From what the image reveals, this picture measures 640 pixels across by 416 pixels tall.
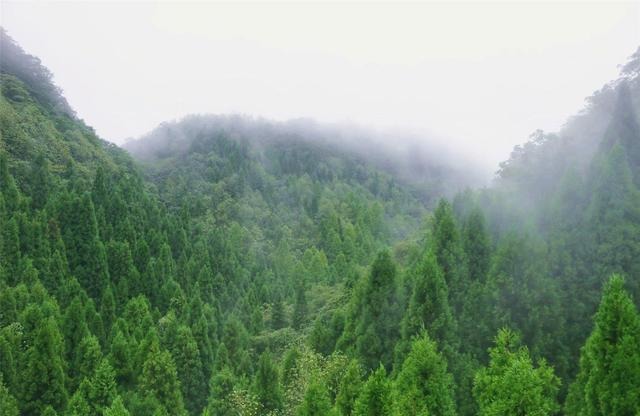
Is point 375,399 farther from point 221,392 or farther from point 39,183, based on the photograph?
point 39,183

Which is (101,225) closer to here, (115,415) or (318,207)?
(115,415)

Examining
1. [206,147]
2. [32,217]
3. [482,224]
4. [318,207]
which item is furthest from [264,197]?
[482,224]

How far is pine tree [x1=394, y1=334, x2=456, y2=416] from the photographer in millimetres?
20594

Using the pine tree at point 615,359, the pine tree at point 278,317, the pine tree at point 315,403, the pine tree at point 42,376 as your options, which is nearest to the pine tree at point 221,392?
the pine tree at point 42,376

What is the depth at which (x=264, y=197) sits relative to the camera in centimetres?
9775

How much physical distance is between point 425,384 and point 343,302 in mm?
21644

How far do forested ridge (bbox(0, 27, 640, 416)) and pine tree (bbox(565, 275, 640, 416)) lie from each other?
0.19ft

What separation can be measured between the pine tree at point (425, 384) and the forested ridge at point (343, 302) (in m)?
0.07

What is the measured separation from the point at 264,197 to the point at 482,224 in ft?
226

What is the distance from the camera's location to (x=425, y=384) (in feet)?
68.6

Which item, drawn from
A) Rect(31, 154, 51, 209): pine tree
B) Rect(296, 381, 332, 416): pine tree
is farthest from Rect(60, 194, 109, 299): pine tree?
Rect(296, 381, 332, 416): pine tree

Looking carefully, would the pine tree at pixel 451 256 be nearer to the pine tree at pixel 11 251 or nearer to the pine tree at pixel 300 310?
the pine tree at pixel 300 310

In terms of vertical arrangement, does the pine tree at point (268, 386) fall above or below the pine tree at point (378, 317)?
below

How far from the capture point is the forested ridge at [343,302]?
21.0 metres
